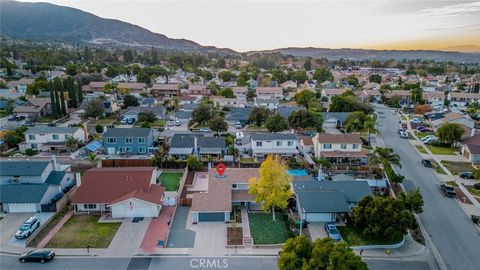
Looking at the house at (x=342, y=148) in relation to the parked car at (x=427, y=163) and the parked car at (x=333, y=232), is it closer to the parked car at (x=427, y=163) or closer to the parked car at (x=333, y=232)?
the parked car at (x=427, y=163)

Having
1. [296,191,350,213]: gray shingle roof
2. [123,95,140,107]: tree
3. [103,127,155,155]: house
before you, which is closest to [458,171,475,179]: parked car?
[296,191,350,213]: gray shingle roof

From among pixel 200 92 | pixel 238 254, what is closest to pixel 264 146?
pixel 238 254

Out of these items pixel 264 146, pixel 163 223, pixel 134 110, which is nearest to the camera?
pixel 163 223

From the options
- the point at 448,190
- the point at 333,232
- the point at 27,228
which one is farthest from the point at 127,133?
the point at 448,190

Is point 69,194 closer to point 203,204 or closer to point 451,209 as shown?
point 203,204

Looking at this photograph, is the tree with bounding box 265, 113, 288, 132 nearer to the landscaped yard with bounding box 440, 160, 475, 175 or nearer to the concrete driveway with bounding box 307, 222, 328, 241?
the landscaped yard with bounding box 440, 160, 475, 175

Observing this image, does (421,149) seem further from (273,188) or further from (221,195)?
(221,195)
